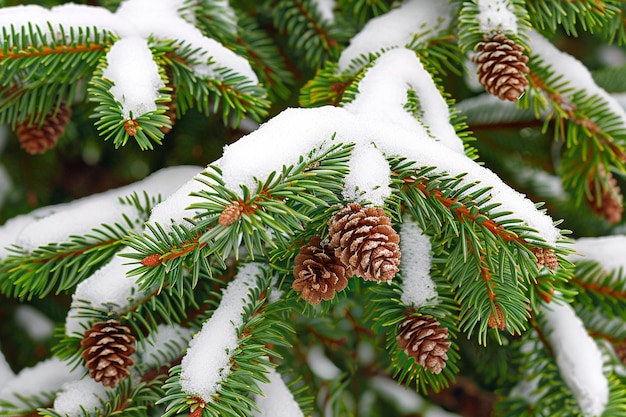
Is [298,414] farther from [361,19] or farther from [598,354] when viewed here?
[361,19]

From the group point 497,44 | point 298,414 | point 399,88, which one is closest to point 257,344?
point 298,414

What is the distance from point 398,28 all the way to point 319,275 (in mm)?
549

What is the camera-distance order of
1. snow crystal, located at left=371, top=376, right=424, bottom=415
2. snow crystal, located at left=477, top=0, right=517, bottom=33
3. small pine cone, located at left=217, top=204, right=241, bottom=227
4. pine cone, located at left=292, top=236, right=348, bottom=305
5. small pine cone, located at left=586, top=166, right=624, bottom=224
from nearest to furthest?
small pine cone, located at left=217, top=204, right=241, bottom=227 < pine cone, located at left=292, top=236, right=348, bottom=305 < snow crystal, located at left=477, top=0, right=517, bottom=33 < small pine cone, located at left=586, top=166, right=624, bottom=224 < snow crystal, located at left=371, top=376, right=424, bottom=415

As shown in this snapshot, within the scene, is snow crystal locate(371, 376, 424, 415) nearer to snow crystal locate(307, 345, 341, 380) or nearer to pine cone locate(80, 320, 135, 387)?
snow crystal locate(307, 345, 341, 380)

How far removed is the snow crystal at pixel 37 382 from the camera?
3.31ft

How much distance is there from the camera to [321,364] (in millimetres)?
1345

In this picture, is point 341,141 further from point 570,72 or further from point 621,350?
point 621,350

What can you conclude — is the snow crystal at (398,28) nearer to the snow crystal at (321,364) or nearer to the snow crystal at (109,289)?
the snow crystal at (109,289)

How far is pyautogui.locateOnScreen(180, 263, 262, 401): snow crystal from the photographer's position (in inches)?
29.7

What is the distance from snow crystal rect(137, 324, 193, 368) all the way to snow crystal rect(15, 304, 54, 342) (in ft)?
1.85

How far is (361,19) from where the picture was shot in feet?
3.81

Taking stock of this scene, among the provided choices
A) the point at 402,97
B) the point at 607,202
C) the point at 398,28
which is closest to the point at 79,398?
the point at 402,97

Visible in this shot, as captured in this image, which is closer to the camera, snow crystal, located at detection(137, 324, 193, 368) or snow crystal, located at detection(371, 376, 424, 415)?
snow crystal, located at detection(137, 324, 193, 368)

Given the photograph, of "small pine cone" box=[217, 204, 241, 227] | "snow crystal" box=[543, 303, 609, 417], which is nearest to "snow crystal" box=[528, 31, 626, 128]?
"snow crystal" box=[543, 303, 609, 417]
